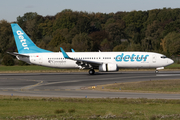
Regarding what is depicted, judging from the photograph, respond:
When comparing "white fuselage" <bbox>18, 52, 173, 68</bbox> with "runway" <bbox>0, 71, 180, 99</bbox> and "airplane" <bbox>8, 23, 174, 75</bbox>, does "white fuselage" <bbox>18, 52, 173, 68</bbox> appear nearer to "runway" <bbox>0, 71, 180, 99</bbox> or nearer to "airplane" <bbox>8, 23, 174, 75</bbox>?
"airplane" <bbox>8, 23, 174, 75</bbox>

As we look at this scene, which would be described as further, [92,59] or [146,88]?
[92,59]

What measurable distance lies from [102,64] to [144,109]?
29.8 m

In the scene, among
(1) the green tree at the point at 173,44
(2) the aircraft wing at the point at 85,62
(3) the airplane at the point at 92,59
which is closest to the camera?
(2) the aircraft wing at the point at 85,62

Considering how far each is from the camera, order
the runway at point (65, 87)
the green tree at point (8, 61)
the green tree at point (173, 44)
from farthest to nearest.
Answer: the green tree at point (173, 44) → the green tree at point (8, 61) → the runway at point (65, 87)

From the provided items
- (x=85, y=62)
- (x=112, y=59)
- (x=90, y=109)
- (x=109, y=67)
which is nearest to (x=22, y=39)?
(x=85, y=62)

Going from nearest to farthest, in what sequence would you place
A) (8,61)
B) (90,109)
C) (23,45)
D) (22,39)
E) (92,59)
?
1. (90,109)
2. (92,59)
3. (23,45)
4. (22,39)
5. (8,61)

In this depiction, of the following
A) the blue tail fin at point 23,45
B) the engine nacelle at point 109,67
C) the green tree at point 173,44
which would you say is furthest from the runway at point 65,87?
the green tree at point 173,44

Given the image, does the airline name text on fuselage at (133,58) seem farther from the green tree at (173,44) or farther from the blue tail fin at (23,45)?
the green tree at (173,44)

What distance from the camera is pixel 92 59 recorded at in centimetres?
4806

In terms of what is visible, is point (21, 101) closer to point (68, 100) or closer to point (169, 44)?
point (68, 100)

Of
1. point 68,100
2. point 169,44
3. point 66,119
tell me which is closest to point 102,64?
point 68,100

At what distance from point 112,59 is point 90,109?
3050 cm

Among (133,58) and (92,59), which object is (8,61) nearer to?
(92,59)

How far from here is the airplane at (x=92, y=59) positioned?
46156mm
